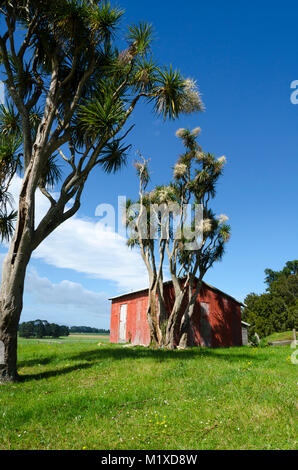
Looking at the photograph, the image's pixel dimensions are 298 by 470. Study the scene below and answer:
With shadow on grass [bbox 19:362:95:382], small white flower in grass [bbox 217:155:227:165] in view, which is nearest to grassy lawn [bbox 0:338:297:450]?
shadow on grass [bbox 19:362:95:382]

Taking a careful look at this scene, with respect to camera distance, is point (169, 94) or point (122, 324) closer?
point (169, 94)

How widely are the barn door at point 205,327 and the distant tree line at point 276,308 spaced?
3348mm

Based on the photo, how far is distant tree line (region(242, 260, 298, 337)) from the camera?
3766cm

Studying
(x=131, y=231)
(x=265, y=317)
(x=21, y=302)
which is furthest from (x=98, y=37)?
(x=265, y=317)

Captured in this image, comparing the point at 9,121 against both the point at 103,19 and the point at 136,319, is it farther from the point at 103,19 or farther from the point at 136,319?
the point at 136,319

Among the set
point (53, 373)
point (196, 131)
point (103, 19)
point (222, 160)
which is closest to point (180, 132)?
point (196, 131)

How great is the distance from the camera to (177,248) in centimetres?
1925

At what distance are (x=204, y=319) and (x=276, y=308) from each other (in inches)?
805

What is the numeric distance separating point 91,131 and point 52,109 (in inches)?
55.5

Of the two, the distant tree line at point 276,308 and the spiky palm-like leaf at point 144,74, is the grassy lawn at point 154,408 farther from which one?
the distant tree line at point 276,308

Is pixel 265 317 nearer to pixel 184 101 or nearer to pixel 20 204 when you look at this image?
pixel 184 101

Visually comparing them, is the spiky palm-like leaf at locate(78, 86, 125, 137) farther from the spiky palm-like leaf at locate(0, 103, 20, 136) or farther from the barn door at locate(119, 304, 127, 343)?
the barn door at locate(119, 304, 127, 343)

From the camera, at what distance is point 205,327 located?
23078 millimetres

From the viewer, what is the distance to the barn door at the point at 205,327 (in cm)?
2283
